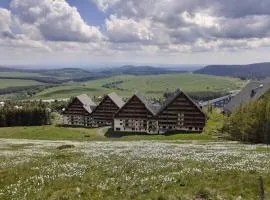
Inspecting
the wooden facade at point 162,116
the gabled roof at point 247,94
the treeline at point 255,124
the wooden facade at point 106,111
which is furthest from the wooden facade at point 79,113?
the treeline at point 255,124

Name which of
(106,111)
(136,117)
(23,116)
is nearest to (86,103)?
(106,111)

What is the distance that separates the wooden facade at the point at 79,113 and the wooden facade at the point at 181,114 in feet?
124

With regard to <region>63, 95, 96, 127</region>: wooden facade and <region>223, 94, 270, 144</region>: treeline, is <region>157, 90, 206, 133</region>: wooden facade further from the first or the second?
<region>223, 94, 270, 144</region>: treeline

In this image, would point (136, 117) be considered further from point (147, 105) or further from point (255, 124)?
point (255, 124)

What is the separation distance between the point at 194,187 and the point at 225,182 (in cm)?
202

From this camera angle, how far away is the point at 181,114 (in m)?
136

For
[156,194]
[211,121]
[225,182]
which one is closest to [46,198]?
[156,194]

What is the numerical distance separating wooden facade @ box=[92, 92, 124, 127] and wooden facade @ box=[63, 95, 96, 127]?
5.55 meters

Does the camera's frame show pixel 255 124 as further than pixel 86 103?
No

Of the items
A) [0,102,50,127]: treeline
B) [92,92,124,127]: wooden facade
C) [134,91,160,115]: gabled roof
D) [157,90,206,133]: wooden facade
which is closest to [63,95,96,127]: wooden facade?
[92,92,124,127]: wooden facade

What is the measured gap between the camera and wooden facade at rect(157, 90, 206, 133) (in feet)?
443

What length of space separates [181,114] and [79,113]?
164ft

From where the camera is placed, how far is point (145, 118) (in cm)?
14175

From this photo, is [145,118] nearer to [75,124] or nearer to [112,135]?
[112,135]
